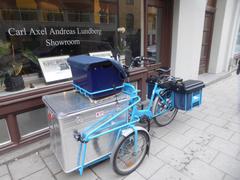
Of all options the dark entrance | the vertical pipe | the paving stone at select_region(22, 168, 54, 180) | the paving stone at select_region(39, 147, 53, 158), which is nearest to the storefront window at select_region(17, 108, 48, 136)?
the vertical pipe

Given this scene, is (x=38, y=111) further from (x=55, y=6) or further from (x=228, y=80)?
(x=228, y=80)

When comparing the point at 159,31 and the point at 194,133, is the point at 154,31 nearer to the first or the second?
the point at 159,31

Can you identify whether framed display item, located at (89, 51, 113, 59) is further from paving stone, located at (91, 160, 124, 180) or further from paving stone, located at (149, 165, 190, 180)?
paving stone, located at (149, 165, 190, 180)

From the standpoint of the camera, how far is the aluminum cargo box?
5.58ft

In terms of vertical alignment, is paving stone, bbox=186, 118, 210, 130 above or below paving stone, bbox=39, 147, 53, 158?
below

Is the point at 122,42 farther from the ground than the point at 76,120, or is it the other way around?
the point at 122,42

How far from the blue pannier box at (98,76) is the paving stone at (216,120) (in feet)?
7.31

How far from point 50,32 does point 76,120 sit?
1.66 metres

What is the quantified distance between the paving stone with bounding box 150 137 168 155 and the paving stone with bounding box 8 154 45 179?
4.74 ft

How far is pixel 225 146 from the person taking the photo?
8.55 feet

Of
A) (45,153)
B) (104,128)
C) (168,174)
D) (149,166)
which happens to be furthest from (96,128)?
(45,153)

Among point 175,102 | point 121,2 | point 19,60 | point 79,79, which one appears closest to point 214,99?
point 175,102

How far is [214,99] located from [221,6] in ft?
11.1

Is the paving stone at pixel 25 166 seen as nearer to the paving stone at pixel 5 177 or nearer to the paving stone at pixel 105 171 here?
the paving stone at pixel 5 177
